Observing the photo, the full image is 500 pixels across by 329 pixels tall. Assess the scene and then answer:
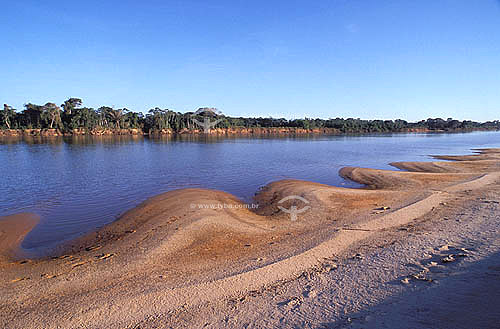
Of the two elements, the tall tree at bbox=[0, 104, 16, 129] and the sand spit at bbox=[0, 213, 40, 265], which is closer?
the sand spit at bbox=[0, 213, 40, 265]

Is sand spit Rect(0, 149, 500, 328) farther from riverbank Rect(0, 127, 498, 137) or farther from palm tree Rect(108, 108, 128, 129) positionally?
palm tree Rect(108, 108, 128, 129)

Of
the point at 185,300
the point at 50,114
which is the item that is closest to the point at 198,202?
the point at 185,300

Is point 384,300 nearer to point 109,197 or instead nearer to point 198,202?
point 198,202

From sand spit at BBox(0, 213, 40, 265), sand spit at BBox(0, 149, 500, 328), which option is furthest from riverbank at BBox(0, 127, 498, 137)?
sand spit at BBox(0, 149, 500, 328)

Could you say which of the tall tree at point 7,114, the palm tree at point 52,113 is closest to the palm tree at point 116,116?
the palm tree at point 52,113

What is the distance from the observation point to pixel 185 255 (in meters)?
7.28

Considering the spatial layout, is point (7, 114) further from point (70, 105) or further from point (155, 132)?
point (155, 132)

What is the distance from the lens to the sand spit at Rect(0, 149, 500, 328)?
16.0 ft

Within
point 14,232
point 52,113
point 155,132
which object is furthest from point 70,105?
point 14,232

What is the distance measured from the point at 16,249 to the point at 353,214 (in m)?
12.7

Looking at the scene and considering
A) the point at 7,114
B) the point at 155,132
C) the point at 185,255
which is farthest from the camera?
the point at 155,132

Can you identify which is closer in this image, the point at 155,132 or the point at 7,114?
the point at 7,114

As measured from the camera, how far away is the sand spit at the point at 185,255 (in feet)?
16.0

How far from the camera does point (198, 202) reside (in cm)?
1322
